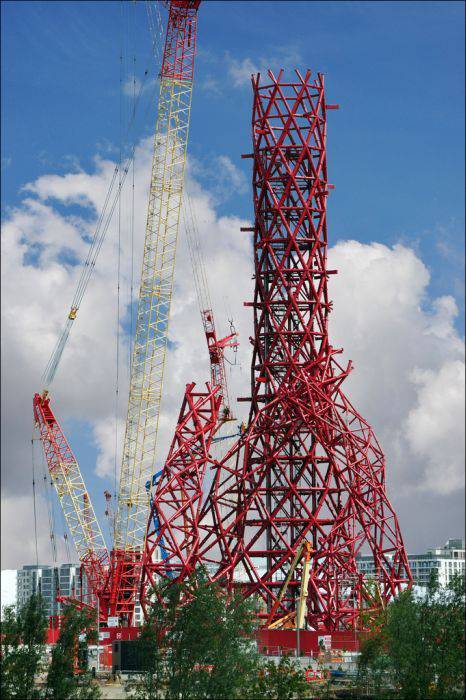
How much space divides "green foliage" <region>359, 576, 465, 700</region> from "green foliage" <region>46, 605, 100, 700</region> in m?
14.4

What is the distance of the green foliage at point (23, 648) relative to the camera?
6488 centimetres

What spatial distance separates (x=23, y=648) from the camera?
67.2m

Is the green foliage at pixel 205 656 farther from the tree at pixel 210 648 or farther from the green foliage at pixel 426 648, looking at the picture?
the green foliage at pixel 426 648

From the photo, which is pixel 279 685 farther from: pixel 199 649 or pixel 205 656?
pixel 199 649

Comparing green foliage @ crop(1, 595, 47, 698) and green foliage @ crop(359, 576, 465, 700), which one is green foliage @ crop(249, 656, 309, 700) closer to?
green foliage @ crop(359, 576, 465, 700)

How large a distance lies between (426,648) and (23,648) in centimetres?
2005

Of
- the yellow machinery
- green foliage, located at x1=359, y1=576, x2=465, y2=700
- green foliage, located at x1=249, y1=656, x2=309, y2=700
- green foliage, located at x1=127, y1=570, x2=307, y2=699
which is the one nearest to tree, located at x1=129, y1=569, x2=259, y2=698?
green foliage, located at x1=127, y1=570, x2=307, y2=699

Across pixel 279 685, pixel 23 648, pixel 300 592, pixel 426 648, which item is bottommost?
pixel 279 685

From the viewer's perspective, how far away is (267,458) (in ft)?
324

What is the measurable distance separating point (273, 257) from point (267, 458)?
15.5m

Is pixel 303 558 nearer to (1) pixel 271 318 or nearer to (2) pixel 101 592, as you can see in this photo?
(1) pixel 271 318

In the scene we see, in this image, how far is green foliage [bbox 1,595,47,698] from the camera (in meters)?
64.9

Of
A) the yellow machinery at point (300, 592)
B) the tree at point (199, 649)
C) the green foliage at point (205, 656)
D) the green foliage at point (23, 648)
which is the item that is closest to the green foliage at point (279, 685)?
the green foliage at point (205, 656)

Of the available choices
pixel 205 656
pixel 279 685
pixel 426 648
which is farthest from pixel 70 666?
pixel 426 648
